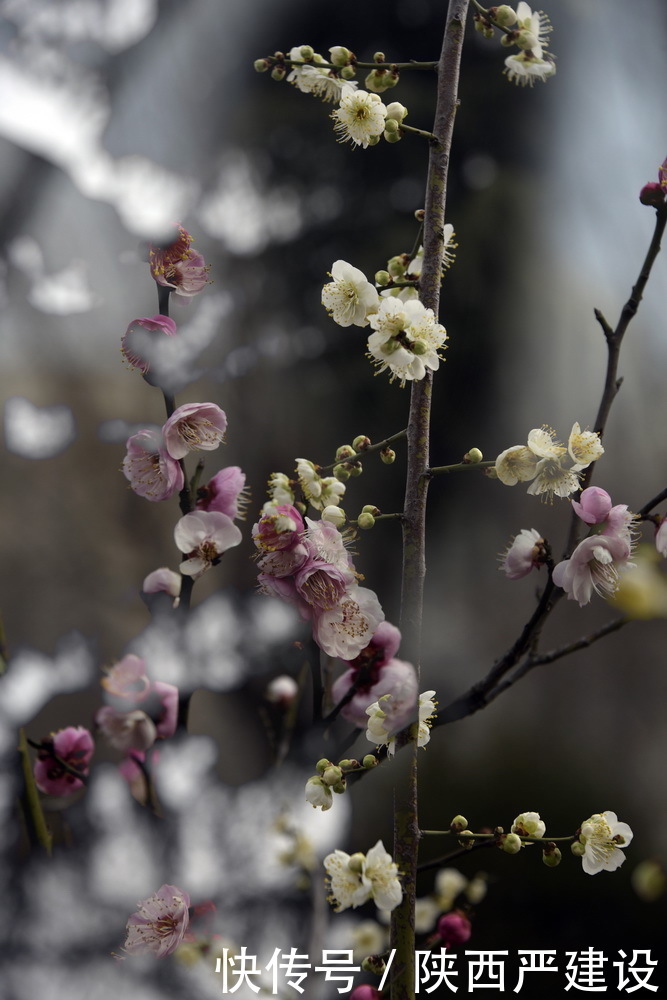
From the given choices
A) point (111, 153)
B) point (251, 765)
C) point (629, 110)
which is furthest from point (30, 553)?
point (629, 110)

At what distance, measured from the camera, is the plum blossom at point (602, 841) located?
0.41 meters

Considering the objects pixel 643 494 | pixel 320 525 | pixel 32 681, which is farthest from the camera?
pixel 643 494

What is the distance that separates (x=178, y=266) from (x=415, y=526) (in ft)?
0.67

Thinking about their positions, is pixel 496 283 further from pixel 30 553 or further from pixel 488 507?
pixel 30 553

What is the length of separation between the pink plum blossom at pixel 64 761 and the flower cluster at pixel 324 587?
222mm

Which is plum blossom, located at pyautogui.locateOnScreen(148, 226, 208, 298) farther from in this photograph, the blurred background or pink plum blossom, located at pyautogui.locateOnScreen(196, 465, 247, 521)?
the blurred background

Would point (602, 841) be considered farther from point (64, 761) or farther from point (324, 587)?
point (64, 761)

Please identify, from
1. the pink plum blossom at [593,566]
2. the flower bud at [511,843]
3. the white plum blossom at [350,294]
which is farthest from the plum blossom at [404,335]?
the flower bud at [511,843]

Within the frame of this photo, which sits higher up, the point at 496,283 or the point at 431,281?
the point at 496,283

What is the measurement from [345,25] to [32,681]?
0.72 m

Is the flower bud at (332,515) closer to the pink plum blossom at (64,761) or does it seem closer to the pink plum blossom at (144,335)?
the pink plum blossom at (144,335)

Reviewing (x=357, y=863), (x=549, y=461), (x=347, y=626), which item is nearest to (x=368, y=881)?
(x=357, y=863)

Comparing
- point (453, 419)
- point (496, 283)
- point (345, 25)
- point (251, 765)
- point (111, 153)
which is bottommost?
point (251, 765)

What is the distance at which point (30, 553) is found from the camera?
0.77m
